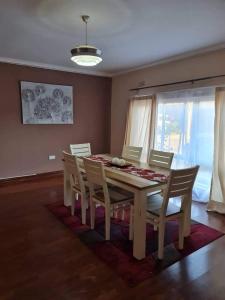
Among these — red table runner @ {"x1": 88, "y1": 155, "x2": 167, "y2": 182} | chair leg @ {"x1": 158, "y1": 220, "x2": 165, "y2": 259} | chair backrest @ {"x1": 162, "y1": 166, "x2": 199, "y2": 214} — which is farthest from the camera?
red table runner @ {"x1": 88, "y1": 155, "x2": 167, "y2": 182}

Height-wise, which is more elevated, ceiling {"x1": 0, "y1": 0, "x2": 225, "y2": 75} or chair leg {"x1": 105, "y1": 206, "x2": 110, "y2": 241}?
ceiling {"x1": 0, "y1": 0, "x2": 225, "y2": 75}

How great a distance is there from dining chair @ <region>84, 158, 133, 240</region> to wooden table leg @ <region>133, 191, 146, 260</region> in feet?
1.31

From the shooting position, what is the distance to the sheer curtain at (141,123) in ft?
14.5

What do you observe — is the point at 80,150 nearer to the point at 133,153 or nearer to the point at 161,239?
the point at 133,153

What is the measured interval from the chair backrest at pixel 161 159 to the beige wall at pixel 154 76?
1.40 m

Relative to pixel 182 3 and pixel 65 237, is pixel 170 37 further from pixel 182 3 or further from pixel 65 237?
pixel 65 237

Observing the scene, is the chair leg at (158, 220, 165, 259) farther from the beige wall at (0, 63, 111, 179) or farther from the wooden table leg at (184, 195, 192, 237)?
the beige wall at (0, 63, 111, 179)

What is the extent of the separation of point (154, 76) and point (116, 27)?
6.29ft

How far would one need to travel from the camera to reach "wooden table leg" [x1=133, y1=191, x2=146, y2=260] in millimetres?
2104

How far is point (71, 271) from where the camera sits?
6.59 ft

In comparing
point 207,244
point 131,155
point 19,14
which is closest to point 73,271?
point 207,244

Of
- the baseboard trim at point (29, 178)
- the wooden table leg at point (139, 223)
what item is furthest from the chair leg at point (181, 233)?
the baseboard trim at point (29, 178)

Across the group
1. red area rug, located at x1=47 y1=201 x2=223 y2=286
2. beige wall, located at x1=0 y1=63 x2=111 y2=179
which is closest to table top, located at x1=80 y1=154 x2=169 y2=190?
red area rug, located at x1=47 y1=201 x2=223 y2=286

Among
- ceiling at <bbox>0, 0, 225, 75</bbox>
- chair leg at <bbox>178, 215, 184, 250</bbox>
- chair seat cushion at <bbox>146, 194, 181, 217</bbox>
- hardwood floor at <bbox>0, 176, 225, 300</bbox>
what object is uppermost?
ceiling at <bbox>0, 0, 225, 75</bbox>
